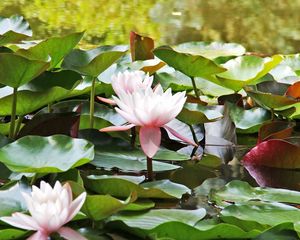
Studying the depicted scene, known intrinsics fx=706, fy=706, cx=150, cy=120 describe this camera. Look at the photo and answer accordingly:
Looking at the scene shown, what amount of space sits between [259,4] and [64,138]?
9.70 feet

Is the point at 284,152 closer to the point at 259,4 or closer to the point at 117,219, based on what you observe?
the point at 117,219

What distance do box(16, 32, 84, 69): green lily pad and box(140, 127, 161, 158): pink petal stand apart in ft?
0.73

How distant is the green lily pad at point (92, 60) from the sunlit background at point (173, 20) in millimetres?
1093

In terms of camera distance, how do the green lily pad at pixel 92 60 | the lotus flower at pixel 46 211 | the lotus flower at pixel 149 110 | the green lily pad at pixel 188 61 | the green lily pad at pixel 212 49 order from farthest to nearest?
1. the green lily pad at pixel 212 49
2. the green lily pad at pixel 188 61
3. the green lily pad at pixel 92 60
4. the lotus flower at pixel 149 110
5. the lotus flower at pixel 46 211

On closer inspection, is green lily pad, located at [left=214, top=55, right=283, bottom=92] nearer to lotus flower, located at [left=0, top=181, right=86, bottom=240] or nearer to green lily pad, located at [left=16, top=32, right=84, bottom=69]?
green lily pad, located at [left=16, top=32, right=84, bottom=69]

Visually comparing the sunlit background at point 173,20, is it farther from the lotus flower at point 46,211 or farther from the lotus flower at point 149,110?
the lotus flower at point 46,211

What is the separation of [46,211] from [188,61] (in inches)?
23.9

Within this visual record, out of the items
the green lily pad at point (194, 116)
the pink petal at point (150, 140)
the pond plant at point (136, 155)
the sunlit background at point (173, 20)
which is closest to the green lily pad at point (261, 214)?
the pond plant at point (136, 155)

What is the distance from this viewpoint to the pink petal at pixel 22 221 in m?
0.72

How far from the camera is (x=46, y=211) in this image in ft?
2.33

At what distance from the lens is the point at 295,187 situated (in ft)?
3.53

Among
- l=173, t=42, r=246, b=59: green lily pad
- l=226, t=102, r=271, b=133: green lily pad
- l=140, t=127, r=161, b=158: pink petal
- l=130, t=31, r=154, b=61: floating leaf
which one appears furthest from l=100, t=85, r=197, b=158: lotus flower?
l=173, t=42, r=246, b=59: green lily pad

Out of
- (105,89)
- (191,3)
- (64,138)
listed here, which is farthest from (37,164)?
(191,3)

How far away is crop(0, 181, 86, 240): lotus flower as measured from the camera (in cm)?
71
